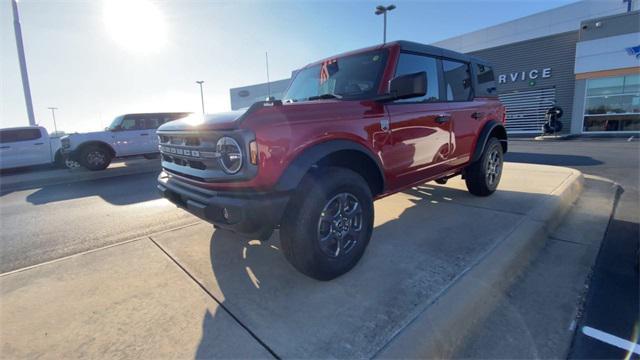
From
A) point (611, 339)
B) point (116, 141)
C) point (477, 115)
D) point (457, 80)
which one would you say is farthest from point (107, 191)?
point (611, 339)

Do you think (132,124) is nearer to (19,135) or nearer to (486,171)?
(19,135)

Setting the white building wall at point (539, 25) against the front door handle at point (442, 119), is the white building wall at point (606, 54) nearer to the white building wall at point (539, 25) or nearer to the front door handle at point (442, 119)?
the white building wall at point (539, 25)

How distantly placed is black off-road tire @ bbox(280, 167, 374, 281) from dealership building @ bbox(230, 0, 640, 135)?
73.8 ft

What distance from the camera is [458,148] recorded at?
4.04m

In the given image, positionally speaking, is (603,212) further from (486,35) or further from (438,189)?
(486,35)

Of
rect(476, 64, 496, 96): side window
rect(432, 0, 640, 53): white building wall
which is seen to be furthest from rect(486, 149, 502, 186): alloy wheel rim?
rect(432, 0, 640, 53): white building wall

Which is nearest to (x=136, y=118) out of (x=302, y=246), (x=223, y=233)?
(x=223, y=233)

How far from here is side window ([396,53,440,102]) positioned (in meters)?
3.18

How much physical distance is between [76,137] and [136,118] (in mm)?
1863

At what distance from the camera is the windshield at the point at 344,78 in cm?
302

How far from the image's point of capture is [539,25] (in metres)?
30.1

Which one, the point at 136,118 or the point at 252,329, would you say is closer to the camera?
the point at 252,329

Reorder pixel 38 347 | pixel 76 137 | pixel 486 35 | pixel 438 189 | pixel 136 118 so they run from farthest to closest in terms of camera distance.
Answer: pixel 486 35, pixel 136 118, pixel 76 137, pixel 438 189, pixel 38 347

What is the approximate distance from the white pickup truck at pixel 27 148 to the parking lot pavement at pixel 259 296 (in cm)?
1006
